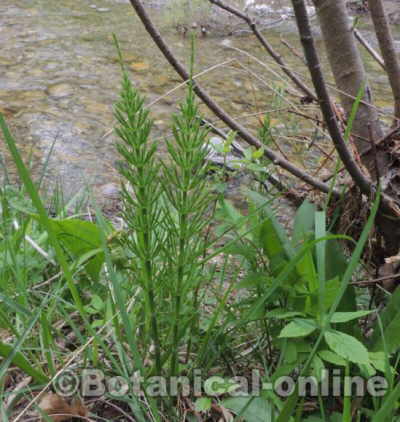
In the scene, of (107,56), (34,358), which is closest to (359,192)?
(34,358)

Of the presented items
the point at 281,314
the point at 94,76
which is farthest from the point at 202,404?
the point at 94,76

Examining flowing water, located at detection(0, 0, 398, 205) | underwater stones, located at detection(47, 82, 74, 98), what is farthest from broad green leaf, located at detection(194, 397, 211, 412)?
underwater stones, located at detection(47, 82, 74, 98)

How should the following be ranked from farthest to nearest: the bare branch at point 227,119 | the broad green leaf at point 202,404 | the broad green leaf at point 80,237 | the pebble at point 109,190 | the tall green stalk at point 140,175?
the pebble at point 109,190 → the broad green leaf at point 80,237 → the bare branch at point 227,119 → the broad green leaf at point 202,404 → the tall green stalk at point 140,175

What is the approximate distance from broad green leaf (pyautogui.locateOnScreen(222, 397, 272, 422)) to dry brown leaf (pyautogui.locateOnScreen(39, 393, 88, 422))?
26cm

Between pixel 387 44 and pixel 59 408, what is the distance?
1.11 meters

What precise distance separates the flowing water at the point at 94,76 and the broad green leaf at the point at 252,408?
0.93 meters

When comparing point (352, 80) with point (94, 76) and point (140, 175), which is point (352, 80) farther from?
point (94, 76)

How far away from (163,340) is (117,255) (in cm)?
18

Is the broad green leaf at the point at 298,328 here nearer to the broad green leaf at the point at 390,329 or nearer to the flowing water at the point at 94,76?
the broad green leaf at the point at 390,329

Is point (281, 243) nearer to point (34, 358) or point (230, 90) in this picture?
point (34, 358)

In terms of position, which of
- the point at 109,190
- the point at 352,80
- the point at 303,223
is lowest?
the point at 109,190

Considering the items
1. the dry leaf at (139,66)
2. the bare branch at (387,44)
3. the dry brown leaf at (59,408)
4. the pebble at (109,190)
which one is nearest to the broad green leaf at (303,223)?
the bare branch at (387,44)

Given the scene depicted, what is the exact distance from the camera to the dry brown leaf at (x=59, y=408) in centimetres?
86

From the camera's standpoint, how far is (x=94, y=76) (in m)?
3.46
